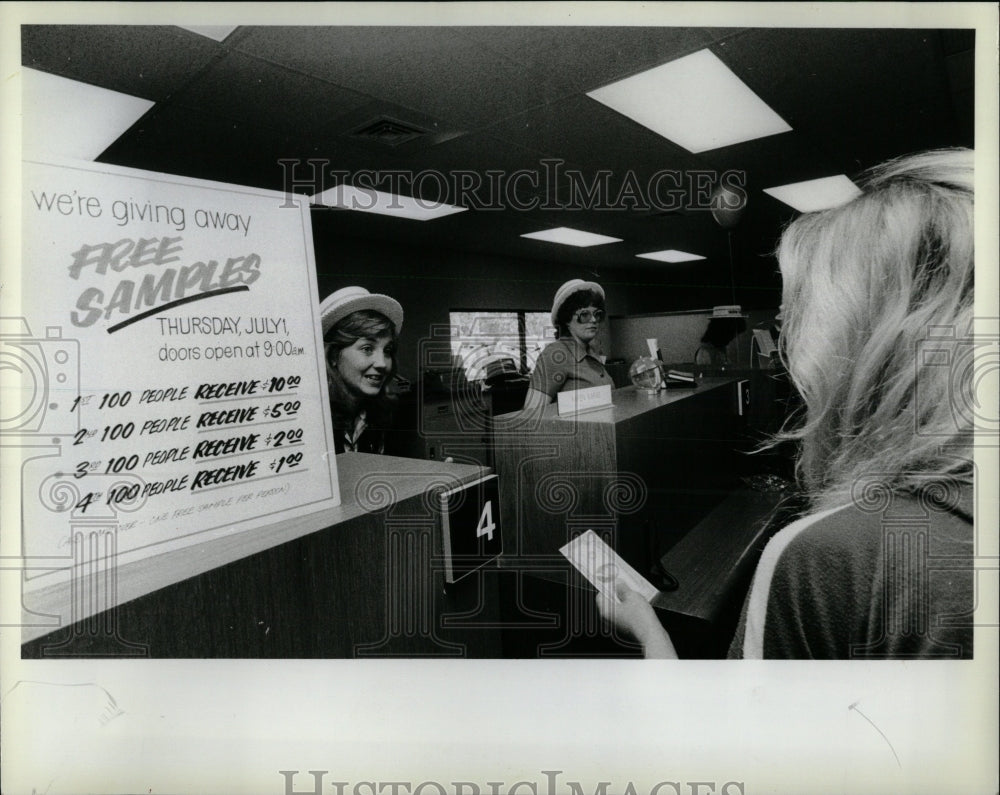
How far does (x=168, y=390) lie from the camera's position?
1.55m

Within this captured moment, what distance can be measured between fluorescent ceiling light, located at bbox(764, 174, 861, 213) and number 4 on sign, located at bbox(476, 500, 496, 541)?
3.53ft

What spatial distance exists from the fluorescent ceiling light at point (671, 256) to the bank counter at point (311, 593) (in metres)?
0.69

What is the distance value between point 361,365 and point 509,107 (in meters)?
0.74

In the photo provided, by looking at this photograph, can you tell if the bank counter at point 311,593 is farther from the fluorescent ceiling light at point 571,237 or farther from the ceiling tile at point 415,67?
the ceiling tile at point 415,67

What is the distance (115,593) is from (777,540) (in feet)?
4.89

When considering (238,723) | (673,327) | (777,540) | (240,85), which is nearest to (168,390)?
(240,85)

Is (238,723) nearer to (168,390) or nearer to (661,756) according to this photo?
(168,390)

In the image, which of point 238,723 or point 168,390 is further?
point 238,723

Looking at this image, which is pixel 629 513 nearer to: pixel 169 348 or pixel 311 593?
pixel 311 593

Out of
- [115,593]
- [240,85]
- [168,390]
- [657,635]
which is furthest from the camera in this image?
[657,635]

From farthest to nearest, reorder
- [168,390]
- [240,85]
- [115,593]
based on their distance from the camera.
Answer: [240,85]
[168,390]
[115,593]

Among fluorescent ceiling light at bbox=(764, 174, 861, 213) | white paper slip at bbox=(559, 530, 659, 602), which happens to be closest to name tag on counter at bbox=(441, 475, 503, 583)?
white paper slip at bbox=(559, 530, 659, 602)

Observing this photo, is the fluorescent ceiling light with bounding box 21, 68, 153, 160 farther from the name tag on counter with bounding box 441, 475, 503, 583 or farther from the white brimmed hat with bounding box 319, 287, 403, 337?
the name tag on counter with bounding box 441, 475, 503, 583

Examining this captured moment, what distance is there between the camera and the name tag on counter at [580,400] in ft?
5.99
